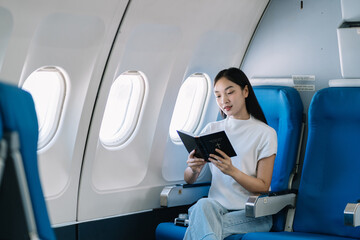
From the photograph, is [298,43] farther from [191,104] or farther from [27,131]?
[27,131]

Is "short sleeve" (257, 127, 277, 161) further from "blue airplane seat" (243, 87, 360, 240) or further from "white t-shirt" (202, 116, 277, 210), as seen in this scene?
"blue airplane seat" (243, 87, 360, 240)

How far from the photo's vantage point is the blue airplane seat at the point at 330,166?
404cm

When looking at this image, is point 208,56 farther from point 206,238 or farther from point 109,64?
point 206,238

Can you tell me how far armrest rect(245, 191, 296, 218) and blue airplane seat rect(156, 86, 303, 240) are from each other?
146 mm

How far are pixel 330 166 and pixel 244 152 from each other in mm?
608

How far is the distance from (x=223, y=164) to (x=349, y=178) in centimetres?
89

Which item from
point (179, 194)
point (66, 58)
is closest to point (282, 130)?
point (179, 194)

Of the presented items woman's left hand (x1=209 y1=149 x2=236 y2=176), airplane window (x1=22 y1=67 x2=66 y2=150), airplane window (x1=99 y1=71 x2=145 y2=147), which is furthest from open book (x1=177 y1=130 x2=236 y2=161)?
airplane window (x1=22 y1=67 x2=66 y2=150)

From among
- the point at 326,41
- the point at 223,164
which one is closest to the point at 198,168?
the point at 223,164

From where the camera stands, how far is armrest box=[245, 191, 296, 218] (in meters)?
3.81

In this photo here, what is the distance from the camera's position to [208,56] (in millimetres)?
4891

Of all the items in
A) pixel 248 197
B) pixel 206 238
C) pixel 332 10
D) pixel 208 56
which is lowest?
pixel 206 238

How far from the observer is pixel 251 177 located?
3984 millimetres

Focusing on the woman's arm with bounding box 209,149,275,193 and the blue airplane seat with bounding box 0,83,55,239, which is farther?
the woman's arm with bounding box 209,149,275,193
